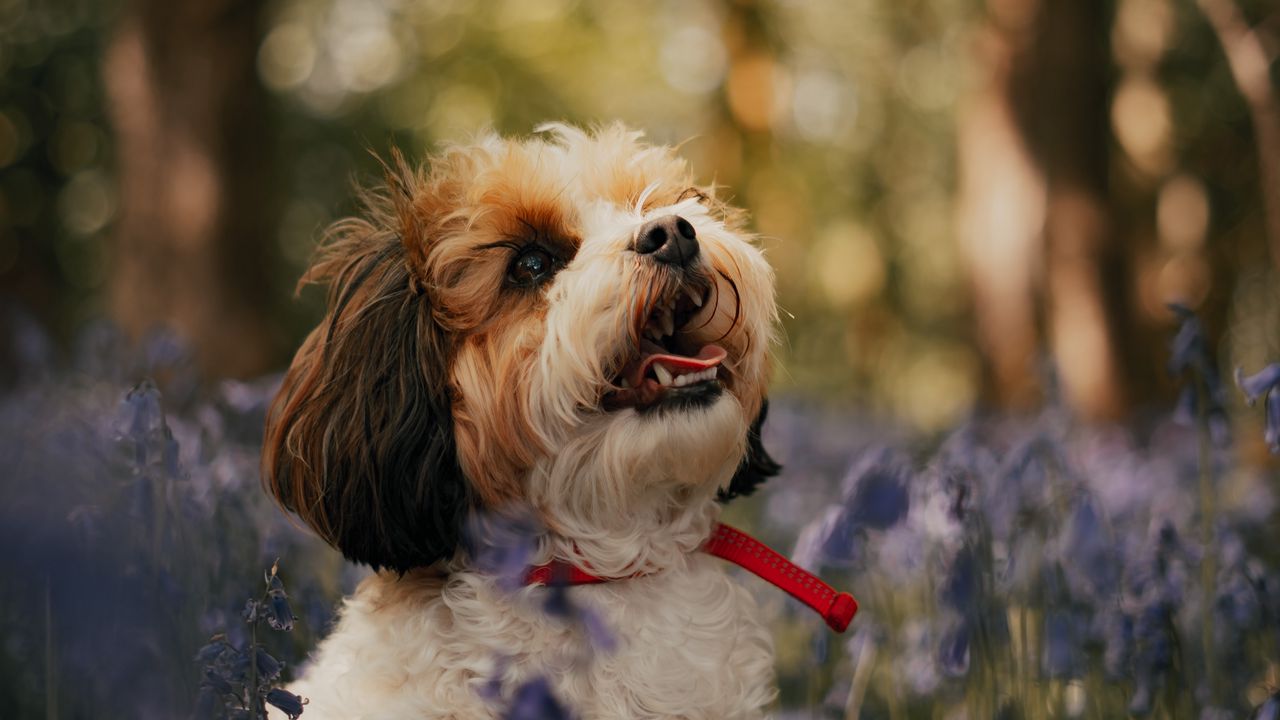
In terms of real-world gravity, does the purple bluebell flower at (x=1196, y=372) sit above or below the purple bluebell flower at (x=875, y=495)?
above

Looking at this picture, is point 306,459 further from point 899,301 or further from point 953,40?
point 899,301

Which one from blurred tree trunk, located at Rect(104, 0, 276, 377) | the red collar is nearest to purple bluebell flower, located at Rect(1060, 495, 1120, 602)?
the red collar

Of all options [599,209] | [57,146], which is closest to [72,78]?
[57,146]

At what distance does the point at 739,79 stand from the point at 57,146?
18.2 meters

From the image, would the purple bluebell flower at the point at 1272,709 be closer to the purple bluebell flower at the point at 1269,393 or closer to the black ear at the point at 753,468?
the purple bluebell flower at the point at 1269,393

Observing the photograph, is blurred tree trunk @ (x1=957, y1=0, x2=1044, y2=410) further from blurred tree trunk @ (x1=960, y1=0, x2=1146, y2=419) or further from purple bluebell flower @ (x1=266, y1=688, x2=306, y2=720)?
purple bluebell flower @ (x1=266, y1=688, x2=306, y2=720)

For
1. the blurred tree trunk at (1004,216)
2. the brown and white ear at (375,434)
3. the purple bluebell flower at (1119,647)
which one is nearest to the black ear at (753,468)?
the brown and white ear at (375,434)

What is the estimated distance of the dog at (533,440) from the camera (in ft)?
8.04

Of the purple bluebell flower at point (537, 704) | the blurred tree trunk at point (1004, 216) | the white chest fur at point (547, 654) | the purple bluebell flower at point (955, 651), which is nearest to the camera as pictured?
the purple bluebell flower at point (537, 704)

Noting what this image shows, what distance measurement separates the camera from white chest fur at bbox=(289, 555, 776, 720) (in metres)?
2.38

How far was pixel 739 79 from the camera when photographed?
609 inches

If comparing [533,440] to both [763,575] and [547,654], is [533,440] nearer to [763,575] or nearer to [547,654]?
[547,654]

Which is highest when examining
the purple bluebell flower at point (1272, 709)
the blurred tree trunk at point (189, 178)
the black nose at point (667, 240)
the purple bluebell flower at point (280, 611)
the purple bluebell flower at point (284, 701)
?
the black nose at point (667, 240)

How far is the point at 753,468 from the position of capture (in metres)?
3.15
